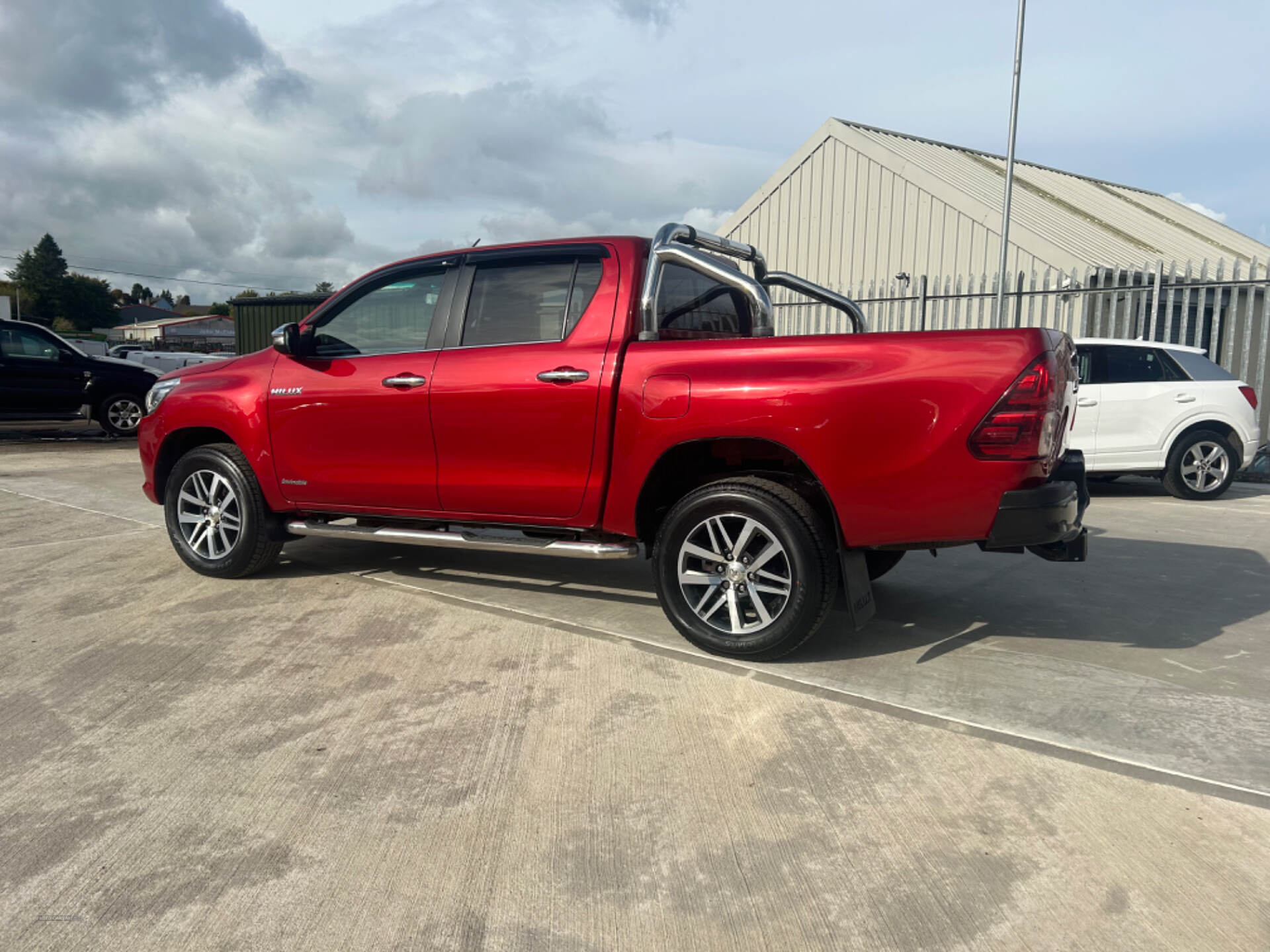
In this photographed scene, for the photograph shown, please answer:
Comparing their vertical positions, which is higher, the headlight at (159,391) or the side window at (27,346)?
the side window at (27,346)

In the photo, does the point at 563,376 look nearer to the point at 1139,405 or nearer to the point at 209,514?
the point at 209,514

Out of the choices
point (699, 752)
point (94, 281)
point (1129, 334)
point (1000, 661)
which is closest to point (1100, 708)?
point (1000, 661)

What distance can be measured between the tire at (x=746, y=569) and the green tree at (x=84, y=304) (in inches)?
4586

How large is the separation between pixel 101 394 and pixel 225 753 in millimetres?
13213

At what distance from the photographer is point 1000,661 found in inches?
164

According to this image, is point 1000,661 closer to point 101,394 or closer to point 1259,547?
point 1259,547

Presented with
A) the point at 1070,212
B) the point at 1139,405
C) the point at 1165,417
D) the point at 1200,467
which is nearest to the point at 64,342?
the point at 1139,405

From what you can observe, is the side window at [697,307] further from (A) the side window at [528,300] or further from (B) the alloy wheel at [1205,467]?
(B) the alloy wheel at [1205,467]

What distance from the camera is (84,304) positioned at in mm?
→ 106062

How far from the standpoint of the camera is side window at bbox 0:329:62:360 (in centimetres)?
1357

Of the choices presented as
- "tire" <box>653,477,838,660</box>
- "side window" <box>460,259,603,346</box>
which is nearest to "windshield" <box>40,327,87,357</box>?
"side window" <box>460,259,603,346</box>

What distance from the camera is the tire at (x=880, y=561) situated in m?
4.74

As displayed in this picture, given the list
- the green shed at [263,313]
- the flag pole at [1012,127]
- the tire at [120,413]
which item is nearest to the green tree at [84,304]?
the green shed at [263,313]

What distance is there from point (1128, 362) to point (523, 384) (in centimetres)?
701
